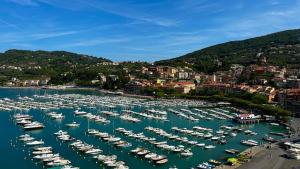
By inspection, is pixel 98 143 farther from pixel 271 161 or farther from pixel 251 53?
pixel 251 53

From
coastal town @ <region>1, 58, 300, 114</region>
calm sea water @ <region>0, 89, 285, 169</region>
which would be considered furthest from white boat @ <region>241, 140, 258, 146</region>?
coastal town @ <region>1, 58, 300, 114</region>

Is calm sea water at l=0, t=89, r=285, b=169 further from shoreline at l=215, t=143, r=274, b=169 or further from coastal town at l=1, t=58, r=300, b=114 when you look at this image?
coastal town at l=1, t=58, r=300, b=114

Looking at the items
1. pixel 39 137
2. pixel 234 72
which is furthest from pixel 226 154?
pixel 234 72

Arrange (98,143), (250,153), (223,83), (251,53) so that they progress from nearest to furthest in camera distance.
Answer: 1. (250,153)
2. (98,143)
3. (223,83)
4. (251,53)

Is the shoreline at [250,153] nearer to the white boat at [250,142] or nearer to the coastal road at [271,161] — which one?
the coastal road at [271,161]

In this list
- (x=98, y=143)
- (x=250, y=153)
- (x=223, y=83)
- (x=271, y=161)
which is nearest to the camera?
(x=271, y=161)

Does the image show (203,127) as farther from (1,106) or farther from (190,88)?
(190,88)

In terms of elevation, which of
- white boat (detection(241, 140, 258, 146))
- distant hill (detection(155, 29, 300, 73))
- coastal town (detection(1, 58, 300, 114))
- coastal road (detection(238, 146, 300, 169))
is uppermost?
distant hill (detection(155, 29, 300, 73))

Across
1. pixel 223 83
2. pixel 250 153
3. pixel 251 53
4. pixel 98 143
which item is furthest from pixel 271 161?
pixel 251 53

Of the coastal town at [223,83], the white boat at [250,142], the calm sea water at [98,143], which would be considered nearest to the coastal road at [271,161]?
the calm sea water at [98,143]
